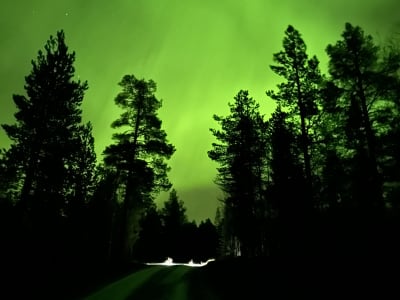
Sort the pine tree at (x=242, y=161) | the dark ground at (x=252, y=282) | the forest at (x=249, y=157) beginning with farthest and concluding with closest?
the pine tree at (x=242, y=161)
the forest at (x=249, y=157)
the dark ground at (x=252, y=282)

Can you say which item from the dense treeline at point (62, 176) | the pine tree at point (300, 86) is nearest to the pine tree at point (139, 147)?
the dense treeline at point (62, 176)

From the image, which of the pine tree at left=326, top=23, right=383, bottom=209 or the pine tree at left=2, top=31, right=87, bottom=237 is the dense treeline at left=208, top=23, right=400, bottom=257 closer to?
the pine tree at left=326, top=23, right=383, bottom=209

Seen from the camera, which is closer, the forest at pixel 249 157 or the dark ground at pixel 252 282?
the dark ground at pixel 252 282

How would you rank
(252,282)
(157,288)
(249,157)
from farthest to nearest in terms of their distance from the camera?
1. (249,157)
2. (157,288)
3. (252,282)

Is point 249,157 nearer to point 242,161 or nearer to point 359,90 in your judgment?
point 242,161

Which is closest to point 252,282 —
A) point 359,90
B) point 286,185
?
point 286,185

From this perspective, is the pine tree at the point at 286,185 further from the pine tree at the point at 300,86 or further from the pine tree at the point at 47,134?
the pine tree at the point at 47,134

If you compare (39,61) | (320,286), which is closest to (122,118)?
(39,61)

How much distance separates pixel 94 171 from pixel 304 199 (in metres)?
18.7

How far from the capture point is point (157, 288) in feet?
46.2

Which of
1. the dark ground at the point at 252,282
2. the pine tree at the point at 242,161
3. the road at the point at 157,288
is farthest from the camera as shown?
the pine tree at the point at 242,161

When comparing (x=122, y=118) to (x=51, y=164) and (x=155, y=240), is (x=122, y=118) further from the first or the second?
(x=155, y=240)

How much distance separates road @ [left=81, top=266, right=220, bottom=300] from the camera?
40.4 ft

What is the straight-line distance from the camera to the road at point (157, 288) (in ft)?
40.4
